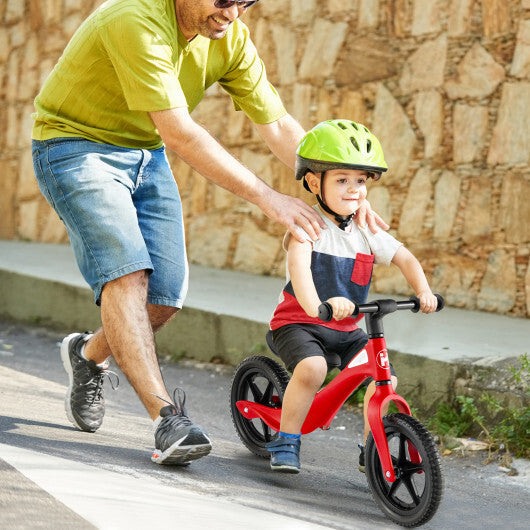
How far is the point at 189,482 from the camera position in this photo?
3.52m

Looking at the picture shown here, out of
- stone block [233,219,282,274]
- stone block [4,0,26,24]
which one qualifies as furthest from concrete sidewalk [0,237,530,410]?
stone block [4,0,26,24]

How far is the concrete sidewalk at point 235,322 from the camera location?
4.99 m

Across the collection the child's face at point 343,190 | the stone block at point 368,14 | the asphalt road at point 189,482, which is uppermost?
the stone block at point 368,14

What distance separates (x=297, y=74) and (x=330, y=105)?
48cm

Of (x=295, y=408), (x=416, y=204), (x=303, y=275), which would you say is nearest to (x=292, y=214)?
(x=303, y=275)

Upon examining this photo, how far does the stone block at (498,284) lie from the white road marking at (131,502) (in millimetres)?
3512

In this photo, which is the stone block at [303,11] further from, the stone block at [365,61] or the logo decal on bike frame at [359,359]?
the logo decal on bike frame at [359,359]

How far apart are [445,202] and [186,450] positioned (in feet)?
12.0

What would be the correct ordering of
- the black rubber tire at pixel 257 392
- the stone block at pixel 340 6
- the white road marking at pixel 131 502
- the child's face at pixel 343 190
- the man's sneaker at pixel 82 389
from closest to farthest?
the white road marking at pixel 131 502 < the child's face at pixel 343 190 < the black rubber tire at pixel 257 392 < the man's sneaker at pixel 82 389 < the stone block at pixel 340 6

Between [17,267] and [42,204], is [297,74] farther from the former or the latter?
[42,204]

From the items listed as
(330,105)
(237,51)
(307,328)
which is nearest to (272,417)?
(307,328)

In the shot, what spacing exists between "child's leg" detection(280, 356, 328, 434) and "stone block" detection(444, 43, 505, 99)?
344cm

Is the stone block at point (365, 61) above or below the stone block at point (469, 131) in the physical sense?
above

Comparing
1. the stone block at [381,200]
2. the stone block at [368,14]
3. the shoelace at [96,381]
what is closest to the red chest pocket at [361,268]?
the shoelace at [96,381]
